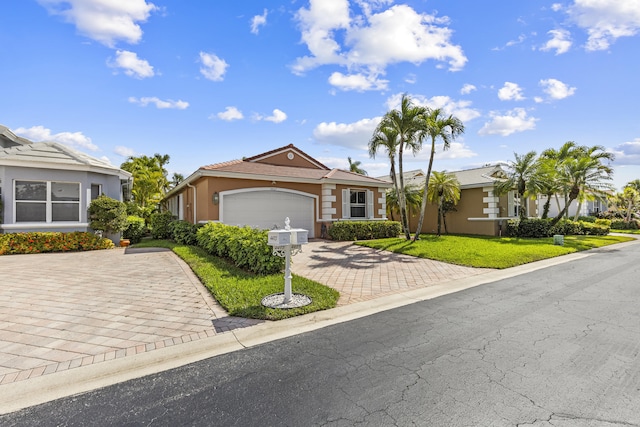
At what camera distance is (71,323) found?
4.66 metres

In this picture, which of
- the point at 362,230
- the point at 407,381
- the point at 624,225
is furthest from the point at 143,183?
the point at 624,225

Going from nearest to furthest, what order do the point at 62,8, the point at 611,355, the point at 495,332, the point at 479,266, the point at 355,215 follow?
the point at 611,355
the point at 495,332
the point at 62,8
the point at 479,266
the point at 355,215

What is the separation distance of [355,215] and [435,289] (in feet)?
36.5

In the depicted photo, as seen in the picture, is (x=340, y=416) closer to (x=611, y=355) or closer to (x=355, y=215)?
(x=611, y=355)

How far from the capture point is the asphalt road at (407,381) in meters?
2.62

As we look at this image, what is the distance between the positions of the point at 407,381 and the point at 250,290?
12.6ft

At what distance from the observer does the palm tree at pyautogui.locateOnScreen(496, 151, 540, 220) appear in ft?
57.5

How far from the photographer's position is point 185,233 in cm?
1370

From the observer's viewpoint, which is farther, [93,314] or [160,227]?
[160,227]

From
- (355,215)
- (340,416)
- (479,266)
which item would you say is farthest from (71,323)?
(355,215)

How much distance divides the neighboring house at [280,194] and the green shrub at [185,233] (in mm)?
698

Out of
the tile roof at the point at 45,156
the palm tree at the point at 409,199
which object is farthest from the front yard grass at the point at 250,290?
the palm tree at the point at 409,199

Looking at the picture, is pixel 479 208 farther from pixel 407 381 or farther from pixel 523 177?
pixel 407 381

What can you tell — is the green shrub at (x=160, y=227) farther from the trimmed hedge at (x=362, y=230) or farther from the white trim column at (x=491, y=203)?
the white trim column at (x=491, y=203)
